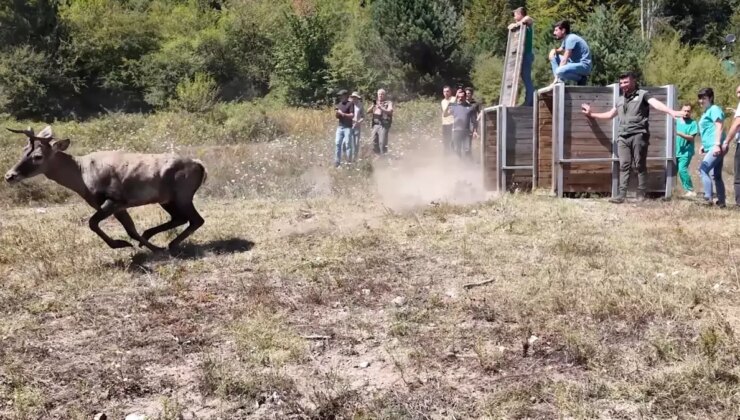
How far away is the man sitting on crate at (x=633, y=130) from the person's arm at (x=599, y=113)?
0.30 ft

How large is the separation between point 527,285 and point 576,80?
658cm

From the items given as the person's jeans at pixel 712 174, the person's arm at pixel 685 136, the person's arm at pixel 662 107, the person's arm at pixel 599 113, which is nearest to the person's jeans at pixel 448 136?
the person's arm at pixel 599 113

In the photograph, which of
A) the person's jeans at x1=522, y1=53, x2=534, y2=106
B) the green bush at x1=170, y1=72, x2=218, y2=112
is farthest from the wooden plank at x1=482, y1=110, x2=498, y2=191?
the green bush at x1=170, y1=72, x2=218, y2=112

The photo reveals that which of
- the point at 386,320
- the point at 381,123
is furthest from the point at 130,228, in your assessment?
the point at 381,123

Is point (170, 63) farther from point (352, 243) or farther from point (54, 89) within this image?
point (352, 243)

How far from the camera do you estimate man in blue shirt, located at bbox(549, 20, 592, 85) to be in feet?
36.6

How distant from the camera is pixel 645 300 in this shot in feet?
17.5

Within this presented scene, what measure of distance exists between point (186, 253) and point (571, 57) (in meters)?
7.13

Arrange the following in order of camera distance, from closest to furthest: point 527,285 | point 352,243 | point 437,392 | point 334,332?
point 437,392, point 334,332, point 527,285, point 352,243

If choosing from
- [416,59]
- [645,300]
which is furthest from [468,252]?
[416,59]

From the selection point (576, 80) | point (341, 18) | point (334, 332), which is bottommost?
point (334, 332)

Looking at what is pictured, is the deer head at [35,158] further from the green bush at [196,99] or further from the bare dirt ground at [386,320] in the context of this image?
the green bush at [196,99]

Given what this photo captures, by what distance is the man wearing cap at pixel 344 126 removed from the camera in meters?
15.1

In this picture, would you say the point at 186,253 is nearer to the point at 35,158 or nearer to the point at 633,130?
the point at 35,158
